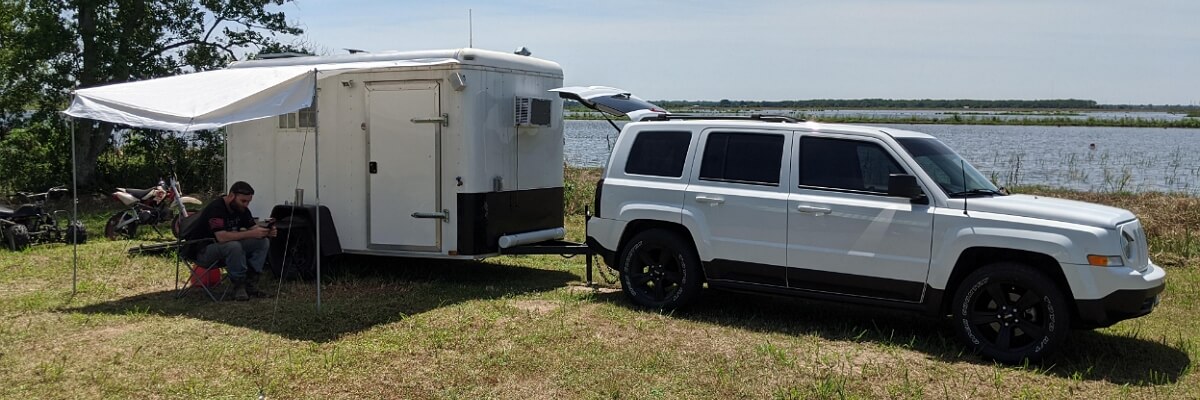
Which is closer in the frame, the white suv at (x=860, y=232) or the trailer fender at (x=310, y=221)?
the white suv at (x=860, y=232)

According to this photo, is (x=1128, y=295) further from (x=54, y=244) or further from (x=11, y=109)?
(x=11, y=109)

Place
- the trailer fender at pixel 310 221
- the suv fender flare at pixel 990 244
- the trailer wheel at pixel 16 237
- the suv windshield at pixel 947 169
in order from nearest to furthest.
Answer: the suv fender flare at pixel 990 244
the suv windshield at pixel 947 169
the trailer fender at pixel 310 221
the trailer wheel at pixel 16 237

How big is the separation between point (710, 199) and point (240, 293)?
14.5ft

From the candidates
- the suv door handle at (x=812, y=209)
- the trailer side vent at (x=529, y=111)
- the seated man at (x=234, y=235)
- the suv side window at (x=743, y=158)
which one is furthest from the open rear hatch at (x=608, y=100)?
the seated man at (x=234, y=235)

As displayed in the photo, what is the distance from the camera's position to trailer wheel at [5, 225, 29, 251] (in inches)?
466

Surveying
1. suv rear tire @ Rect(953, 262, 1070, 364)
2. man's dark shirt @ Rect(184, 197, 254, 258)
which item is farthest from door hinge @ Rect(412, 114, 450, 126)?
suv rear tire @ Rect(953, 262, 1070, 364)

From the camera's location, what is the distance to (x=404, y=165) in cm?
938

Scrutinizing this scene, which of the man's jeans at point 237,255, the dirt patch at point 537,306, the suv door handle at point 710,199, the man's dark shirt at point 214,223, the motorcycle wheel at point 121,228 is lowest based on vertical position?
the dirt patch at point 537,306

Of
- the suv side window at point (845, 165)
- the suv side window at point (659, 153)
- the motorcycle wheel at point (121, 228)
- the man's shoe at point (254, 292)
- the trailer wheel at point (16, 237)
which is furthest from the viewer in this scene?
the motorcycle wheel at point (121, 228)

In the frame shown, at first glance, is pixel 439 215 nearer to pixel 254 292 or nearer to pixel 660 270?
pixel 254 292

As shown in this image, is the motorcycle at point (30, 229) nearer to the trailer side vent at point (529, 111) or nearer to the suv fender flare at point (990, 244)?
the trailer side vent at point (529, 111)

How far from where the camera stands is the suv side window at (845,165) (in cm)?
720

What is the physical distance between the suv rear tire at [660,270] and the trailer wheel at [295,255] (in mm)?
3442

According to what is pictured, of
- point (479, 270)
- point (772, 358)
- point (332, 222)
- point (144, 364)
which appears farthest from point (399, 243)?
point (772, 358)
